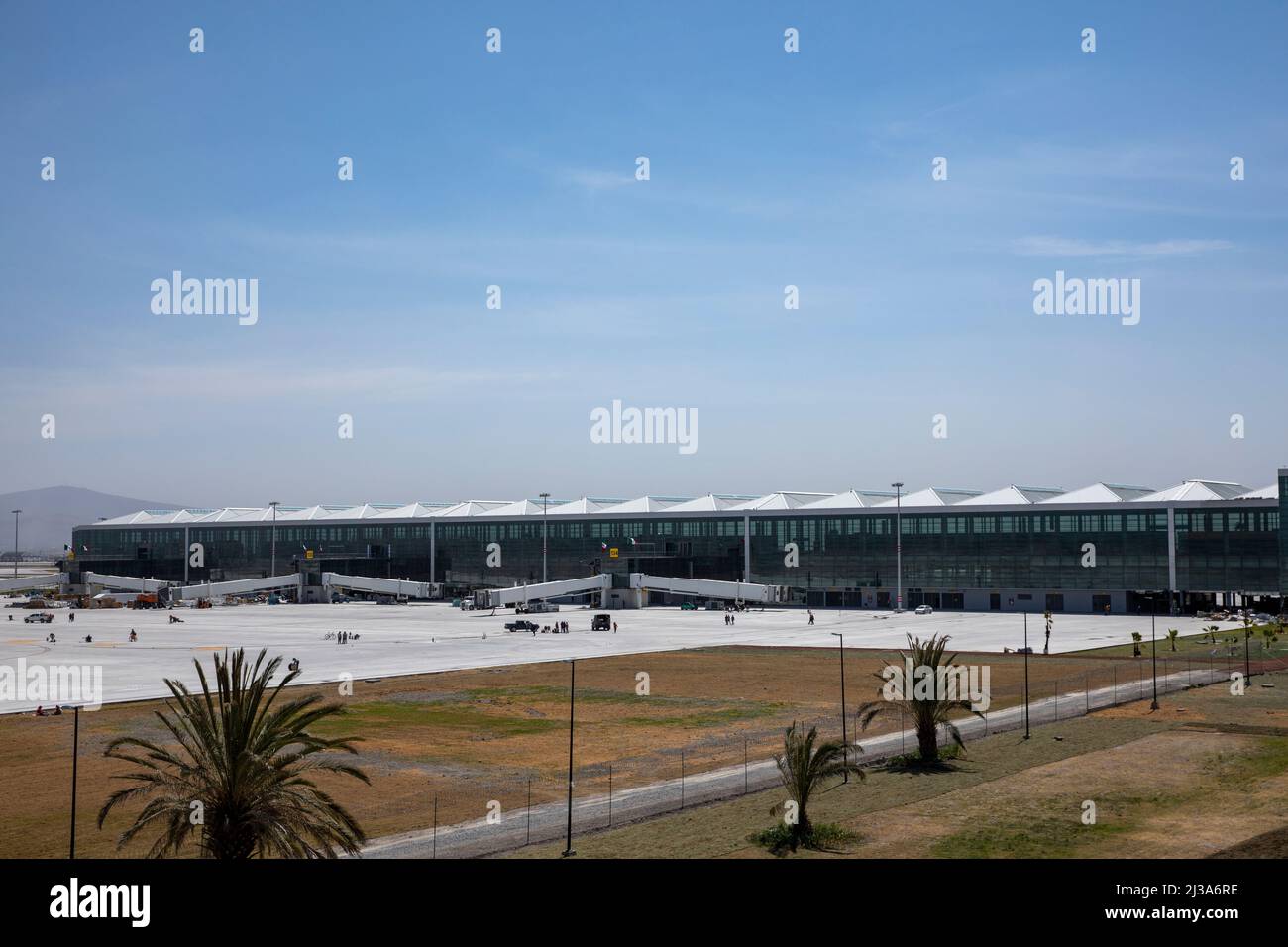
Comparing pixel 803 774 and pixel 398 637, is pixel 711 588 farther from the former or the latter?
pixel 803 774

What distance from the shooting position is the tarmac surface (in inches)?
3632

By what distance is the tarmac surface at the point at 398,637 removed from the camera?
92.3m

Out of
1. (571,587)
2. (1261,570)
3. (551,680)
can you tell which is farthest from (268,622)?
(1261,570)

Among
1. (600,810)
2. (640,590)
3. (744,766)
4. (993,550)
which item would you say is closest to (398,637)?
(640,590)

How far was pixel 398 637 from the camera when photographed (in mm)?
126812

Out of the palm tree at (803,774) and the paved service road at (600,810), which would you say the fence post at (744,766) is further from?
the palm tree at (803,774)
